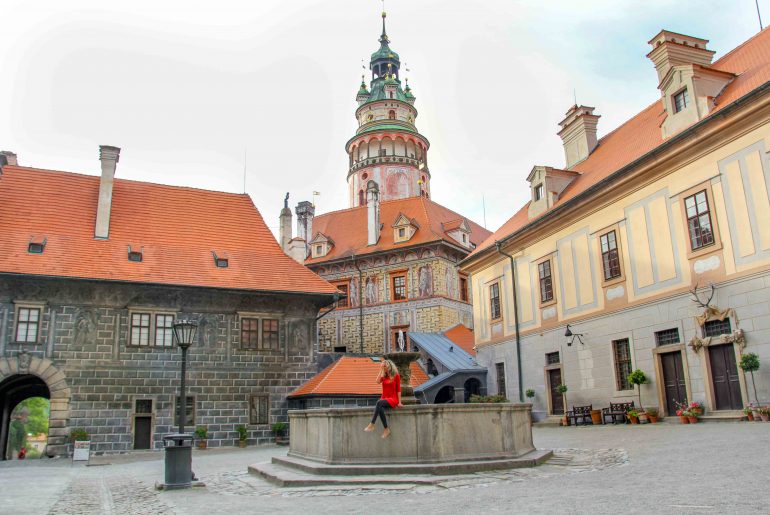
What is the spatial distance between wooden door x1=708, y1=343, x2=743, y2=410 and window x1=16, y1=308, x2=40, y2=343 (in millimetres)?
21745

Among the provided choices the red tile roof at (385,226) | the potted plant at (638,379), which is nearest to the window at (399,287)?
the red tile roof at (385,226)

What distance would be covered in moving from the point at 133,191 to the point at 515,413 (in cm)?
2308

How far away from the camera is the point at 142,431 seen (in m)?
24.6

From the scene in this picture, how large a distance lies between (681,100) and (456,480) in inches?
572

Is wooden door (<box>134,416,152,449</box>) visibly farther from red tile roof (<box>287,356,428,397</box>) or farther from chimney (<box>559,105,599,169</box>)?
chimney (<box>559,105,599,169</box>)

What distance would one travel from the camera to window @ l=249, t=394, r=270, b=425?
26219 mm

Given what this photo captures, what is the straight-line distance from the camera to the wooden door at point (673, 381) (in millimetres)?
18256

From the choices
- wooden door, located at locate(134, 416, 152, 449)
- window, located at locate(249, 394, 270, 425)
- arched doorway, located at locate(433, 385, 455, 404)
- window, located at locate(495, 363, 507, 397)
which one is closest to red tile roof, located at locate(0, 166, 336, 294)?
window, located at locate(249, 394, 270, 425)

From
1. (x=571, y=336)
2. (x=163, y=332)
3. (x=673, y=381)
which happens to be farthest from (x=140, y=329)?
(x=673, y=381)

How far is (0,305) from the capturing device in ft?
77.1

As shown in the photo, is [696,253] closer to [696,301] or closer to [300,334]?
[696,301]

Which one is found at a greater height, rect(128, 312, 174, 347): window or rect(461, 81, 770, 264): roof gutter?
rect(461, 81, 770, 264): roof gutter

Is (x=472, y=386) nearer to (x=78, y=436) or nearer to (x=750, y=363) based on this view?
(x=750, y=363)

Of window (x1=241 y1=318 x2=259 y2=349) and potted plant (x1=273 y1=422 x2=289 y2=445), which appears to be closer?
potted plant (x1=273 y1=422 x2=289 y2=445)
